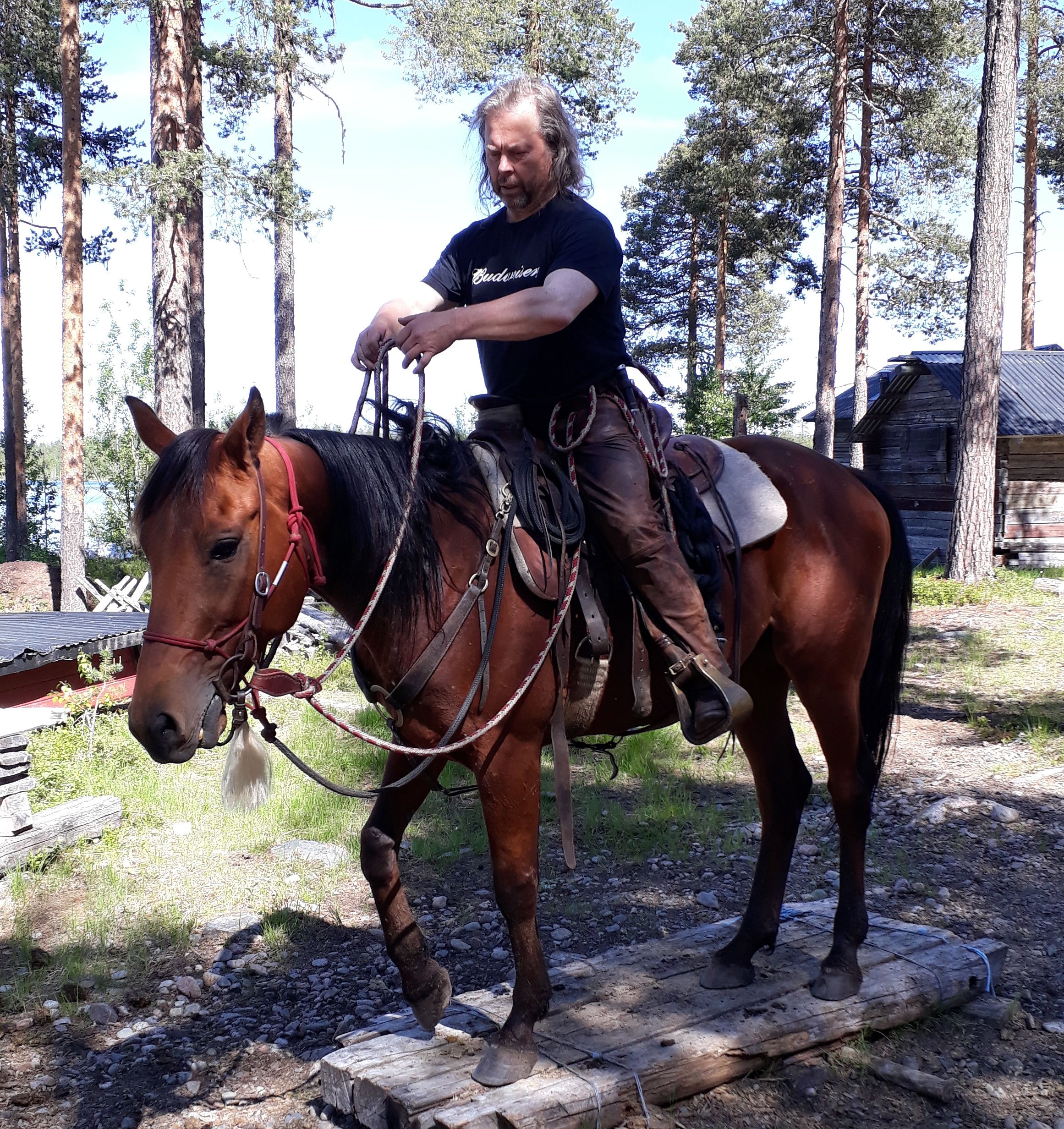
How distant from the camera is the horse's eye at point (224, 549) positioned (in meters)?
2.46

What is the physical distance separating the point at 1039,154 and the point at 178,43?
→ 937 inches

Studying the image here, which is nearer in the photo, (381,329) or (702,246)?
(381,329)

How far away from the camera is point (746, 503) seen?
12.6ft

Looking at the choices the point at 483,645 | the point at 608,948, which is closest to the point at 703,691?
the point at 483,645

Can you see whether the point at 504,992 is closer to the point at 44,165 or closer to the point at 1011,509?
the point at 1011,509

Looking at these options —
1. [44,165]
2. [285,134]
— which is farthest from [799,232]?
[44,165]

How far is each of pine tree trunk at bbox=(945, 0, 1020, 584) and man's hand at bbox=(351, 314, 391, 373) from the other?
13993mm

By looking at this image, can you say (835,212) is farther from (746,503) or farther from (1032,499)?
(746,503)

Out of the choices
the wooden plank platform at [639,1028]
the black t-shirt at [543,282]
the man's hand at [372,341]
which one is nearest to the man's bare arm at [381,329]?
the man's hand at [372,341]

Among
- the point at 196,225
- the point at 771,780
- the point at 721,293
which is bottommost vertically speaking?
the point at 771,780

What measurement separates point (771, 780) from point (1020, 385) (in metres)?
21.7

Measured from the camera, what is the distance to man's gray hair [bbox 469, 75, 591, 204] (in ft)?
10.5

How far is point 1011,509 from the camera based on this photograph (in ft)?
71.3

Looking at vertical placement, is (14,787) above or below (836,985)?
above
